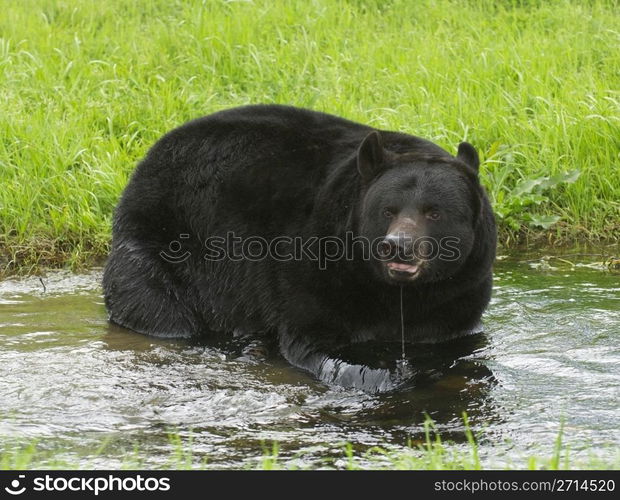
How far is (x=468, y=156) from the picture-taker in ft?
19.8

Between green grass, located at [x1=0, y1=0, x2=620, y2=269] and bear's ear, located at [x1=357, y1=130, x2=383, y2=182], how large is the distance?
276 centimetres

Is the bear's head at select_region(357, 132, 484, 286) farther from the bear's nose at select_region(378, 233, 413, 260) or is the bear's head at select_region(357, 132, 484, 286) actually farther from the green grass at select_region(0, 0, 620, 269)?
the green grass at select_region(0, 0, 620, 269)

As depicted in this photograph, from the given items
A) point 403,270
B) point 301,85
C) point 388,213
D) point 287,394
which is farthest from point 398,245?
point 301,85

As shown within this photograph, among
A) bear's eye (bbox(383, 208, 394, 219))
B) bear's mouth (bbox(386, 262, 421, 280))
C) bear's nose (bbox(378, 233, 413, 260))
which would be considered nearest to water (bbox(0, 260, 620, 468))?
bear's mouth (bbox(386, 262, 421, 280))

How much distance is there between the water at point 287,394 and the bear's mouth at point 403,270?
0.57 m

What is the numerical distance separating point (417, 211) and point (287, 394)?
1167 millimetres

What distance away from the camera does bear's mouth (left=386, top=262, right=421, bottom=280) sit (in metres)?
5.60

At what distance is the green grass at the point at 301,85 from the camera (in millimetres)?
8609

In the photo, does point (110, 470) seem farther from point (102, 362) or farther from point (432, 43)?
point (432, 43)

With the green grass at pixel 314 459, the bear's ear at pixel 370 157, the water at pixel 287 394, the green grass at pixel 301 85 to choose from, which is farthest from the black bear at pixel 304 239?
the green grass at pixel 301 85

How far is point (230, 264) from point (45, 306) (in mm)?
1467

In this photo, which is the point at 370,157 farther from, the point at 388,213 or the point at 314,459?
the point at 314,459

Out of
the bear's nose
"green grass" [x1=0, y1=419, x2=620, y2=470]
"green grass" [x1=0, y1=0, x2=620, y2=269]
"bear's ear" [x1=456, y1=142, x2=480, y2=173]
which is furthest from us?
"green grass" [x1=0, y1=0, x2=620, y2=269]

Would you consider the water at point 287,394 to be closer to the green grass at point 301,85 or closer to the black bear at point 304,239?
the black bear at point 304,239
